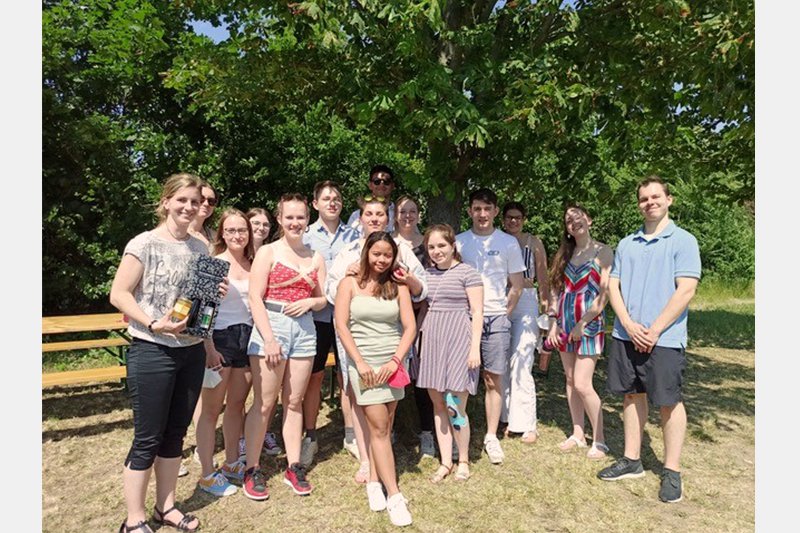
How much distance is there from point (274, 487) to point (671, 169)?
247 inches

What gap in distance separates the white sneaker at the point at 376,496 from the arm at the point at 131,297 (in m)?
1.71

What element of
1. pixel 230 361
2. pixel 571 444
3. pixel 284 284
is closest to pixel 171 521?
pixel 230 361

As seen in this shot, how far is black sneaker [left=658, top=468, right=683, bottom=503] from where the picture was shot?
393 cm

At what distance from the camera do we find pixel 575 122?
16.2 feet

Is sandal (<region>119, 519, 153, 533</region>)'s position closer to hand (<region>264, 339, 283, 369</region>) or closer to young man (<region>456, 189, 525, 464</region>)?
hand (<region>264, 339, 283, 369</region>)

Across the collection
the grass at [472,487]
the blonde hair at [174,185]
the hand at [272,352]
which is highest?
the blonde hair at [174,185]

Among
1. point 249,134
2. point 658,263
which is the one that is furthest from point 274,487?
point 249,134

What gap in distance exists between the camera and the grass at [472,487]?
3648 mm

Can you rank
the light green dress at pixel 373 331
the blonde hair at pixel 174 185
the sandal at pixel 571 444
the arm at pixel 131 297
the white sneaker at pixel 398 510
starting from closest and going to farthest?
the arm at pixel 131 297, the blonde hair at pixel 174 185, the white sneaker at pixel 398 510, the light green dress at pixel 373 331, the sandal at pixel 571 444

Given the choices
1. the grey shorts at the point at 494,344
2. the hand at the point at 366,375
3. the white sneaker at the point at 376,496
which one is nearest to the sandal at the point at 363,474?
the white sneaker at the point at 376,496

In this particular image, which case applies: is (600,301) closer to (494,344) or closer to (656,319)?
(656,319)

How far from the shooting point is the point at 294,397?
3.90 m

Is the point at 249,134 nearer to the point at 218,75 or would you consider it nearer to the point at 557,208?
the point at 218,75

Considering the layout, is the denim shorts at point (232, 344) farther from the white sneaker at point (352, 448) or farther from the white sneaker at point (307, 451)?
the white sneaker at point (352, 448)
